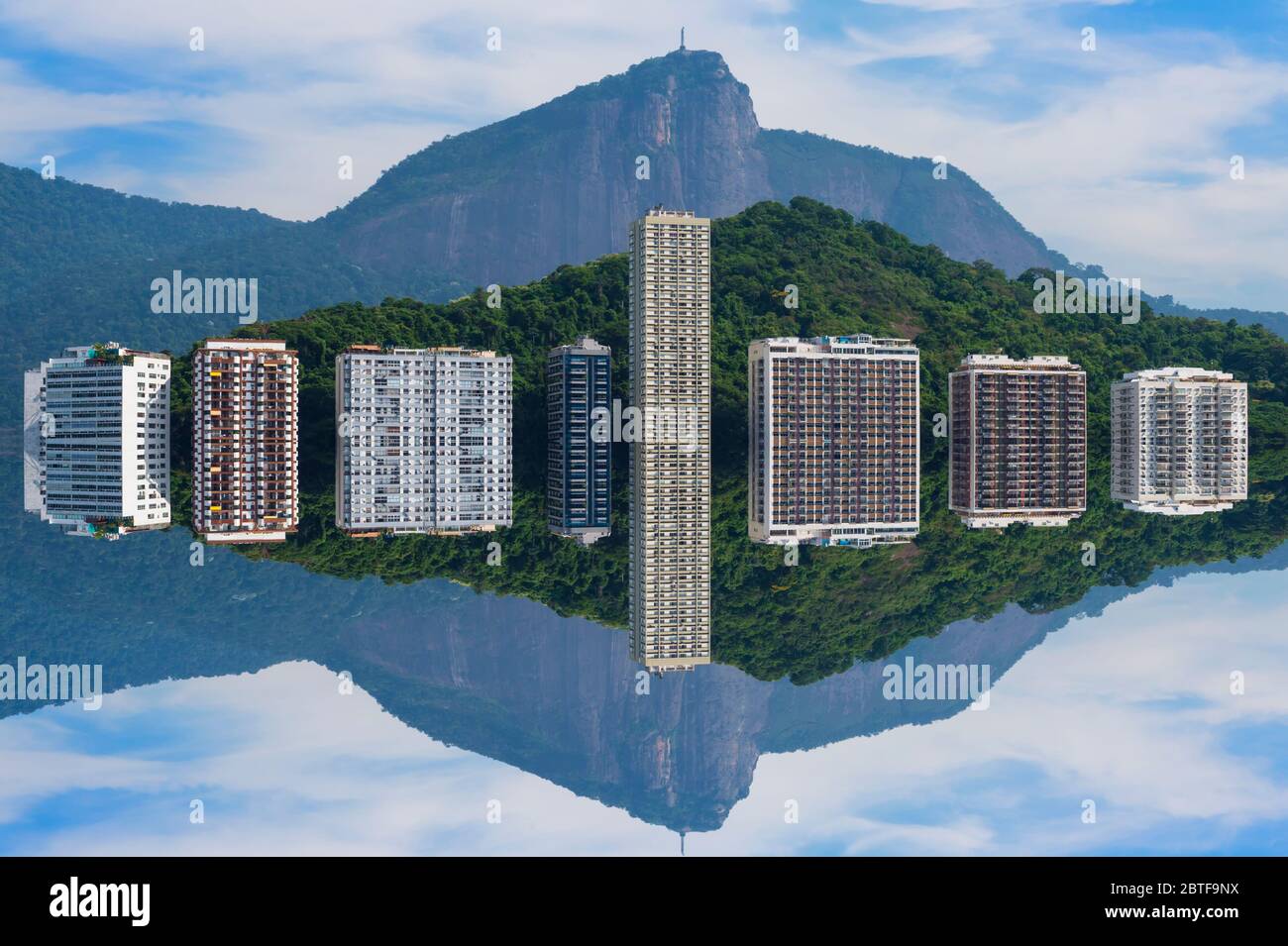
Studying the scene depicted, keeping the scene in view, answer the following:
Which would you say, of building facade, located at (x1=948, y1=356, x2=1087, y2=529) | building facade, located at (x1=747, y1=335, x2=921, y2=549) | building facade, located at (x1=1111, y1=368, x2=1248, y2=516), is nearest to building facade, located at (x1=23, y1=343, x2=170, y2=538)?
building facade, located at (x1=747, y1=335, x2=921, y2=549)

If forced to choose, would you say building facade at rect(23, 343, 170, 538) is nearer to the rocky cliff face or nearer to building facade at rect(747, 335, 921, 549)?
building facade at rect(747, 335, 921, 549)

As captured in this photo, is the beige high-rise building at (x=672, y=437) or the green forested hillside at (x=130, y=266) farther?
the green forested hillside at (x=130, y=266)

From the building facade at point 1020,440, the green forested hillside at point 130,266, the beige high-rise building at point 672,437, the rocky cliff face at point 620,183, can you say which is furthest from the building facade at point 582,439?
the rocky cliff face at point 620,183

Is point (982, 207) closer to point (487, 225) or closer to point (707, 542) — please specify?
point (487, 225)

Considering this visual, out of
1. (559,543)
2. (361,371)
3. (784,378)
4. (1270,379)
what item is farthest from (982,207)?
(361,371)

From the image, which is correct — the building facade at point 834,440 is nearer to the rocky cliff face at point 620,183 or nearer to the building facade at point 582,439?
the building facade at point 582,439
